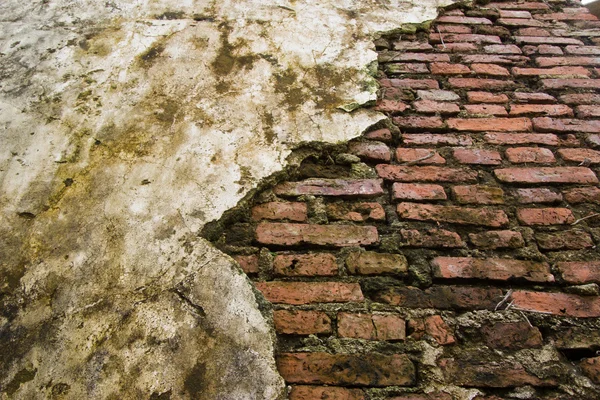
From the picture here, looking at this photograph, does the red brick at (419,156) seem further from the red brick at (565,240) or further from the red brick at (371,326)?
the red brick at (371,326)

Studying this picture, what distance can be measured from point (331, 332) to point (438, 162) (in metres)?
0.78

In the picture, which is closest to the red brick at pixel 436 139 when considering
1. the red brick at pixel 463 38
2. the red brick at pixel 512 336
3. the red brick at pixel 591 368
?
the red brick at pixel 463 38

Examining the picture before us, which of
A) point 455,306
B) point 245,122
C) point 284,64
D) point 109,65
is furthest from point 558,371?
point 109,65

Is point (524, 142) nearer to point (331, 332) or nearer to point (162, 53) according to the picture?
point (331, 332)

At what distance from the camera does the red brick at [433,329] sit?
118 cm

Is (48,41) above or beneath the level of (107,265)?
above

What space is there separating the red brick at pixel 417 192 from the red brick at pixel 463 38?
86cm

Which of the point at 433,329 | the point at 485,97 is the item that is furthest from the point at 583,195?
the point at 433,329

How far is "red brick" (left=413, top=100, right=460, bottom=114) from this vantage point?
1669mm

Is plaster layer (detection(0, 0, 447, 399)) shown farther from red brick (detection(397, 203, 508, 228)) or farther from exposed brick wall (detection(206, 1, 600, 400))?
red brick (detection(397, 203, 508, 228))

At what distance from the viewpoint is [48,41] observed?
1789mm

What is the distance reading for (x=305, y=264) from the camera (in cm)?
130

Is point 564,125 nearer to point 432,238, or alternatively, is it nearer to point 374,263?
point 432,238

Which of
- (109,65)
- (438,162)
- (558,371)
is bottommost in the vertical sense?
(558,371)
